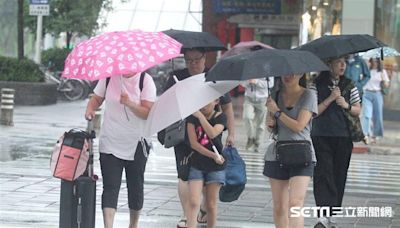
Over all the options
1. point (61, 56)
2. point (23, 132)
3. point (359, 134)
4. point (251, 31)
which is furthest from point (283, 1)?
point (359, 134)

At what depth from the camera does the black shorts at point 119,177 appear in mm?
7480

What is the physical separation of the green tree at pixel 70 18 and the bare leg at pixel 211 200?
31.9m

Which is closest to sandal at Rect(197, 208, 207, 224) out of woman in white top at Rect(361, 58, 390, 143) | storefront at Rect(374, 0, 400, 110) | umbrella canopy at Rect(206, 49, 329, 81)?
umbrella canopy at Rect(206, 49, 329, 81)

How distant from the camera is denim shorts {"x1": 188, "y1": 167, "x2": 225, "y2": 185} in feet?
24.9

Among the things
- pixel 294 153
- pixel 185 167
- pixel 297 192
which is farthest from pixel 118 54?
pixel 297 192

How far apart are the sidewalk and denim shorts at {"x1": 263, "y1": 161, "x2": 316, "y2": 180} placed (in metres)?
1.71

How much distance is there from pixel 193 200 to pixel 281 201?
80cm

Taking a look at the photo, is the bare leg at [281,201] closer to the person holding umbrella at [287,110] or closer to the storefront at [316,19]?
the person holding umbrella at [287,110]

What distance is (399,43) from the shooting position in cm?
2589

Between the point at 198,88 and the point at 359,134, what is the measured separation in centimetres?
192

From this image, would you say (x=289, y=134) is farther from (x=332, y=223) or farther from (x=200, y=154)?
(x=332, y=223)

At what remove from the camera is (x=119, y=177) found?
7555 millimetres

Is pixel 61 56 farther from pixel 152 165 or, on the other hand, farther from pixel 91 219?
pixel 91 219

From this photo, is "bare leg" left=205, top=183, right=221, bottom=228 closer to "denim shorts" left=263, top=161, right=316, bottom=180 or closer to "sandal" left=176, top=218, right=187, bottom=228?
"denim shorts" left=263, top=161, right=316, bottom=180
